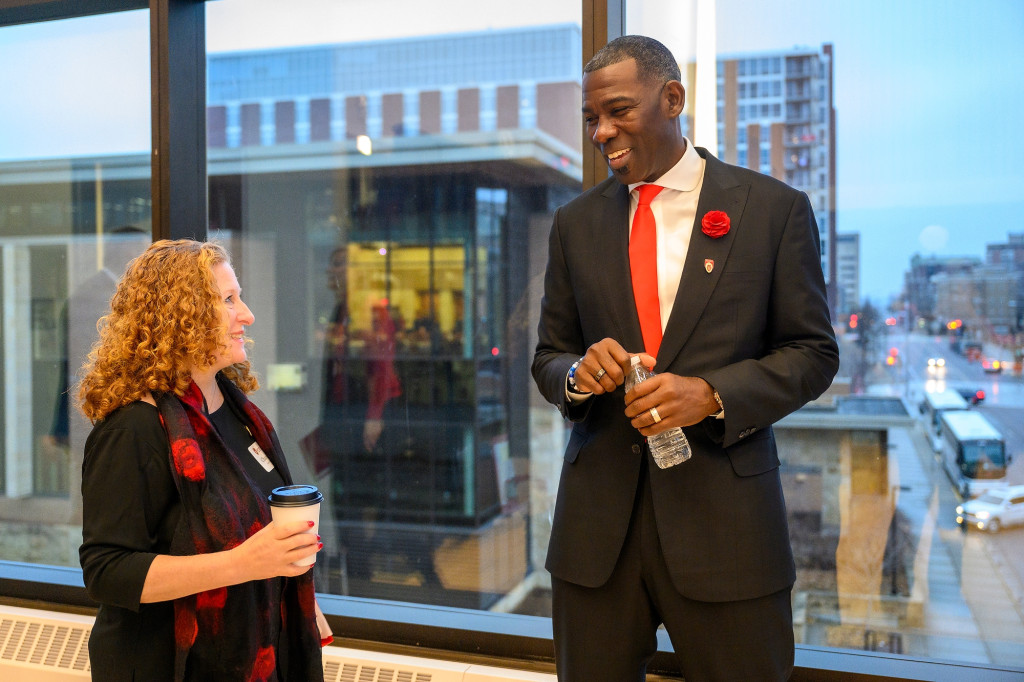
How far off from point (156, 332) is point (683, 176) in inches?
42.1

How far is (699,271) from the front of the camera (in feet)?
4.72

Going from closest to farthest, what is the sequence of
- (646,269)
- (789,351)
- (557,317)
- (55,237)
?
(789,351) < (646,269) < (557,317) < (55,237)

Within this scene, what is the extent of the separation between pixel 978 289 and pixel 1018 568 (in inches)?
29.7

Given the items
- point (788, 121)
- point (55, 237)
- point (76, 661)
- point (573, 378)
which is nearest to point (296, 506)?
point (573, 378)

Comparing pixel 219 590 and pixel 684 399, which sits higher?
pixel 684 399

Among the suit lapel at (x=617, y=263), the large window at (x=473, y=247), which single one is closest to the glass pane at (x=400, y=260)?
the large window at (x=473, y=247)

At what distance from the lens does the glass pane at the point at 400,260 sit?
10.0ft

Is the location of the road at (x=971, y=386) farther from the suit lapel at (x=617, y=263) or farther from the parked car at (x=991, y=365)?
the suit lapel at (x=617, y=263)

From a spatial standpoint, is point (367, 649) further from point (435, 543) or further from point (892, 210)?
point (892, 210)

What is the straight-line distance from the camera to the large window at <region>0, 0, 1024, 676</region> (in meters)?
2.25

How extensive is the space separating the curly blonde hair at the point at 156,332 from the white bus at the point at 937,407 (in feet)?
6.17

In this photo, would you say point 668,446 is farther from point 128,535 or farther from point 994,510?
point 994,510

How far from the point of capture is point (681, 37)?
2.45 metres

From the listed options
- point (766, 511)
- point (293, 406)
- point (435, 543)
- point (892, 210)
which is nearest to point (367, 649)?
point (435, 543)
